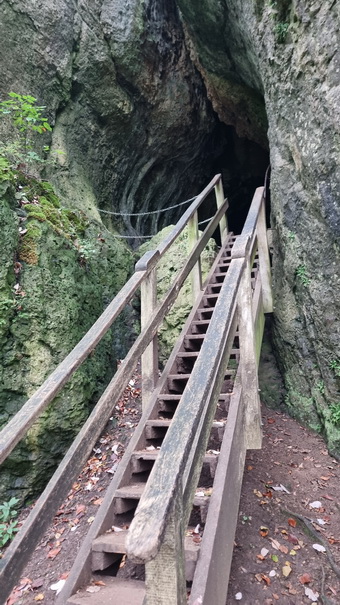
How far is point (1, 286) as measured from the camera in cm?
436

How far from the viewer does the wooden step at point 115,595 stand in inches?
75.6

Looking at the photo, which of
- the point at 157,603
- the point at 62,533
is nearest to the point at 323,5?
the point at 157,603

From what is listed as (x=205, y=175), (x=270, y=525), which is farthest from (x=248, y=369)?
(x=205, y=175)

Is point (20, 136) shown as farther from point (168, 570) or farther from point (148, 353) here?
point (168, 570)

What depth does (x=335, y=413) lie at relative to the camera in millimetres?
4441

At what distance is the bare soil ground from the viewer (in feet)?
9.51

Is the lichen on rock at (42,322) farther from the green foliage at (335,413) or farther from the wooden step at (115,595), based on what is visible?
the green foliage at (335,413)

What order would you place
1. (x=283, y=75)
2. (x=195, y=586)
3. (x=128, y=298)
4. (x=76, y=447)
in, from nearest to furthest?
1. (x=195, y=586)
2. (x=76, y=447)
3. (x=128, y=298)
4. (x=283, y=75)

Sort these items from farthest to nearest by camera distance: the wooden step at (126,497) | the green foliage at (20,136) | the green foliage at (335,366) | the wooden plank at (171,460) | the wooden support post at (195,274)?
the green foliage at (20,136)
the wooden support post at (195,274)
the green foliage at (335,366)
the wooden step at (126,497)
the wooden plank at (171,460)

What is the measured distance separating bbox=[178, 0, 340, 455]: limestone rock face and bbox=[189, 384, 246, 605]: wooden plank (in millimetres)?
2237

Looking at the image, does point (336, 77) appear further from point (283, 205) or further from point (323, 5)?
point (283, 205)

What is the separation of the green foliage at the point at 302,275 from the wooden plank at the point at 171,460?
3358 millimetres

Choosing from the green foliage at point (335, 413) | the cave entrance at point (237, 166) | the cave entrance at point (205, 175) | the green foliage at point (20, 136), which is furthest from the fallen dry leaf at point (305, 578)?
the cave entrance at point (237, 166)

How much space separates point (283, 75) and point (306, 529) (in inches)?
214
